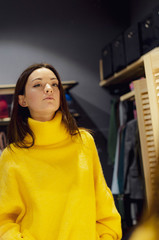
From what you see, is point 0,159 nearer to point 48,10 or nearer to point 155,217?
point 155,217

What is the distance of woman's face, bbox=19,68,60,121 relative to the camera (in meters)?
1.36

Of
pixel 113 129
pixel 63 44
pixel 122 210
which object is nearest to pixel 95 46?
pixel 63 44

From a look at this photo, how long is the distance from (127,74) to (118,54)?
0.85 ft

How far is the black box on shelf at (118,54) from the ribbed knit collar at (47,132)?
2152 millimetres

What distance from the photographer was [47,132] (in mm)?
1328

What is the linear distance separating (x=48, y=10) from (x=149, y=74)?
2.94m

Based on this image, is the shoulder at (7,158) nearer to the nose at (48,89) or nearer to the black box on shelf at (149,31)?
the nose at (48,89)

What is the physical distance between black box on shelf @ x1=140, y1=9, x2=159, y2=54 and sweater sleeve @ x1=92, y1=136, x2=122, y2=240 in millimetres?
1738

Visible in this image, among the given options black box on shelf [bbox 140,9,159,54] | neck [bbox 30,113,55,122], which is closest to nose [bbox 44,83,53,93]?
neck [bbox 30,113,55,122]

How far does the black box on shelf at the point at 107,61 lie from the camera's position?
3543 mm

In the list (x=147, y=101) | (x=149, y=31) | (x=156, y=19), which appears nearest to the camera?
(x=147, y=101)

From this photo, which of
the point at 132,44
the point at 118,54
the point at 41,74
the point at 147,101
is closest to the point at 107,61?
the point at 118,54

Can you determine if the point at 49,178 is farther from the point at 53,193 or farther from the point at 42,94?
the point at 42,94

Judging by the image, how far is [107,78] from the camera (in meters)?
3.70
